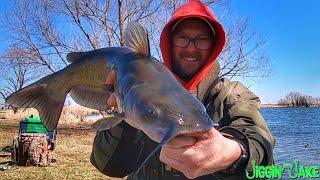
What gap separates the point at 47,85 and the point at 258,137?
1406mm

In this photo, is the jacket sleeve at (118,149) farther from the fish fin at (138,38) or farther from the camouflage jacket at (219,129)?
the fish fin at (138,38)

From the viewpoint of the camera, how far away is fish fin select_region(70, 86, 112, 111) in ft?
8.17

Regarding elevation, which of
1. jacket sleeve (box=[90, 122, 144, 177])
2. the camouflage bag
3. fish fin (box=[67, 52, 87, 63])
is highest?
fish fin (box=[67, 52, 87, 63])

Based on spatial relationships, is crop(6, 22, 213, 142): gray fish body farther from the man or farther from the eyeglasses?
the eyeglasses

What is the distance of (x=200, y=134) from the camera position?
5.09 feet

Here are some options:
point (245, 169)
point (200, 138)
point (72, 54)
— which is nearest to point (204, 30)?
point (72, 54)

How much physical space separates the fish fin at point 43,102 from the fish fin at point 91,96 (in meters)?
0.10

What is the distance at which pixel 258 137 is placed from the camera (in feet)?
7.04

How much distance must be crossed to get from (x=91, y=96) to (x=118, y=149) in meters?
0.40

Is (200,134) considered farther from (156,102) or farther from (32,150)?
(32,150)

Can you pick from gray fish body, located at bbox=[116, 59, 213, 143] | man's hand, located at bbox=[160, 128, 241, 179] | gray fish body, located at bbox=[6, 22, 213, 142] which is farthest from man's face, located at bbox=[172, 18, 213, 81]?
man's hand, located at bbox=[160, 128, 241, 179]

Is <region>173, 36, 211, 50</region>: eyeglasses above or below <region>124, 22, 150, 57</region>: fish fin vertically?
above

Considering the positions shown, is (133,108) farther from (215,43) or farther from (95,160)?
(215,43)

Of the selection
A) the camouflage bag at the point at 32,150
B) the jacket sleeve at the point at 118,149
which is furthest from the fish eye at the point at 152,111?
the camouflage bag at the point at 32,150
